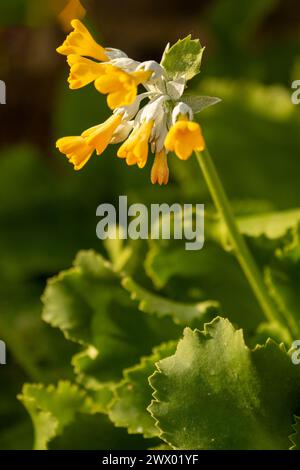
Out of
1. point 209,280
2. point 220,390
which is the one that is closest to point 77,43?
point 220,390

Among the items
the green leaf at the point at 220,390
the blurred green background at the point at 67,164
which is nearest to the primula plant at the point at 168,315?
the green leaf at the point at 220,390

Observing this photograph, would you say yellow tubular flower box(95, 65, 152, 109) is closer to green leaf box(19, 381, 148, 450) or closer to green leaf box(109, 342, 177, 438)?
green leaf box(109, 342, 177, 438)

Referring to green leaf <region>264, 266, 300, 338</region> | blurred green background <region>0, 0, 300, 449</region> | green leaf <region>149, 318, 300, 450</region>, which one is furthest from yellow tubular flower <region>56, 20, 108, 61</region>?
blurred green background <region>0, 0, 300, 449</region>

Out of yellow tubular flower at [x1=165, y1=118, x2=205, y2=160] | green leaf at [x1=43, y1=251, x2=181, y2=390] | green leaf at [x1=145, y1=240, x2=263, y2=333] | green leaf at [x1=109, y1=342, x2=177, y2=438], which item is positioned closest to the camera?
yellow tubular flower at [x1=165, y1=118, x2=205, y2=160]

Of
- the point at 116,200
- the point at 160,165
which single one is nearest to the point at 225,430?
the point at 160,165

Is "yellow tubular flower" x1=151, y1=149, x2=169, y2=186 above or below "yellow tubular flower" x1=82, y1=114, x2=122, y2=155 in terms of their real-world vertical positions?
below

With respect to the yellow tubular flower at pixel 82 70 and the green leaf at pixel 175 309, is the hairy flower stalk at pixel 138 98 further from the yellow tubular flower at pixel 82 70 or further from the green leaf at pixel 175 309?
the green leaf at pixel 175 309

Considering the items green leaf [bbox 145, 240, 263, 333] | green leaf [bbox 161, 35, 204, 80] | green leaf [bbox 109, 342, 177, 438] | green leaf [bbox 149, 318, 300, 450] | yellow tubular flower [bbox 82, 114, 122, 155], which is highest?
green leaf [bbox 145, 240, 263, 333]
